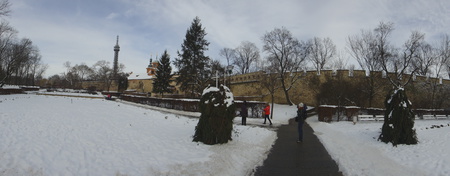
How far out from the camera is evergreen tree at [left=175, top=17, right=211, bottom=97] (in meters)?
29.1

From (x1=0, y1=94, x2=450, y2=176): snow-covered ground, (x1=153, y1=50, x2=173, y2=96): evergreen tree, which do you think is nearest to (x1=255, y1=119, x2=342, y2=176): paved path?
(x1=0, y1=94, x2=450, y2=176): snow-covered ground

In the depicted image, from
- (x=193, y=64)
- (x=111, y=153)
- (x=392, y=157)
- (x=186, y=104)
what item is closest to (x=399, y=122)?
(x=392, y=157)

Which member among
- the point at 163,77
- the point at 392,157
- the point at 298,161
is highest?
the point at 163,77

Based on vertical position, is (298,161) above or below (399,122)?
below

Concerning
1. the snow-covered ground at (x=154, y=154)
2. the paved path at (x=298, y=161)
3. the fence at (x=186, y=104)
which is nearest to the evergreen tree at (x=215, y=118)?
the snow-covered ground at (x=154, y=154)

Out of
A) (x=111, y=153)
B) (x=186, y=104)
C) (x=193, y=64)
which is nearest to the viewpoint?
(x=111, y=153)

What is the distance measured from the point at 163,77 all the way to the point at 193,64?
259 inches

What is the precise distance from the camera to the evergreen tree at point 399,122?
271 inches

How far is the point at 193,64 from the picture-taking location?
2977cm

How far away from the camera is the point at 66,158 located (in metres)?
4.52

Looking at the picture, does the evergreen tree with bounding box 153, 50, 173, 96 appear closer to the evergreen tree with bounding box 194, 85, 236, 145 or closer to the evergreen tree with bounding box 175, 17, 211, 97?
the evergreen tree with bounding box 175, 17, 211, 97

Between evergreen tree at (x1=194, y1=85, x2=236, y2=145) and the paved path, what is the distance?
5.04ft

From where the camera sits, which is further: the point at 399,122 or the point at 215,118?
the point at 399,122

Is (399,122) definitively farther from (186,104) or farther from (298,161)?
(186,104)
